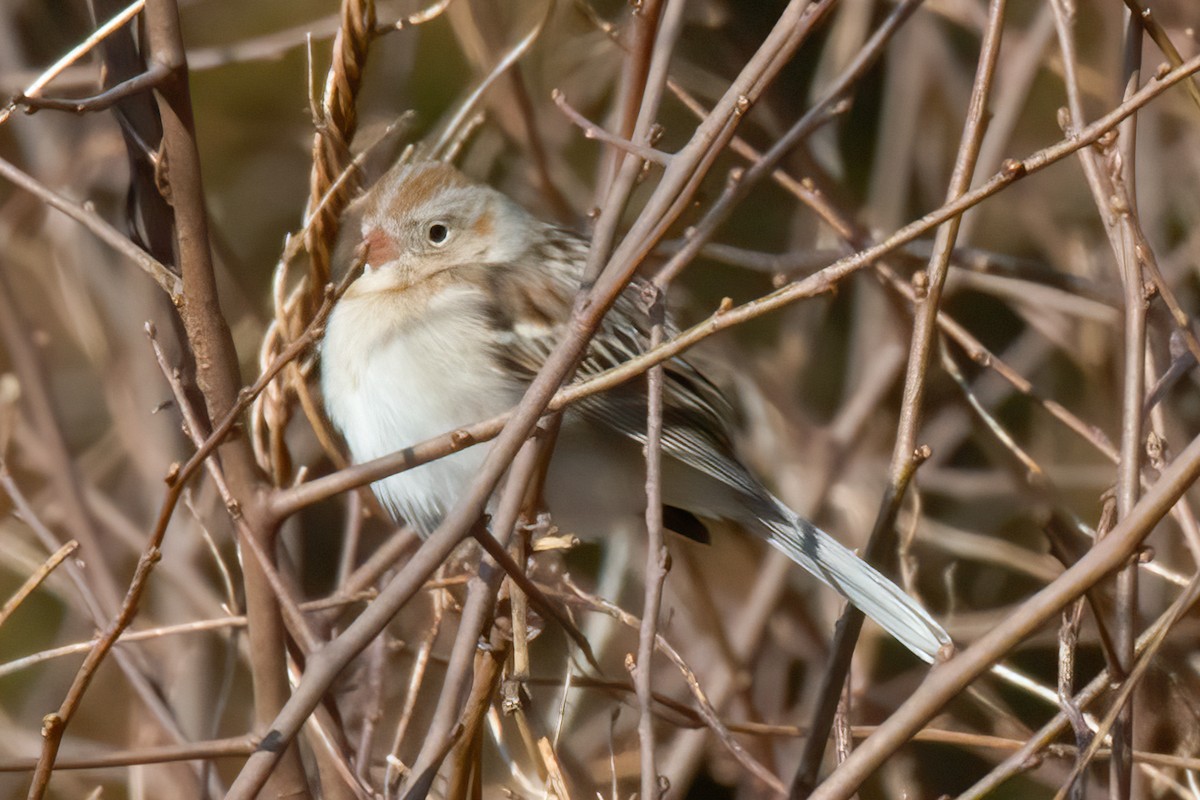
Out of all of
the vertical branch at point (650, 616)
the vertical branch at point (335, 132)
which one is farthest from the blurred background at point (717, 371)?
the vertical branch at point (650, 616)

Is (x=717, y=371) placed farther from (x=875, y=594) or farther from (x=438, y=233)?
(x=875, y=594)

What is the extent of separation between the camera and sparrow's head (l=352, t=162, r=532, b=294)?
2.93 meters

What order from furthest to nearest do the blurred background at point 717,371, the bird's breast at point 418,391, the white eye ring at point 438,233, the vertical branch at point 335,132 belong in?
the white eye ring at point 438,233, the blurred background at point 717,371, the bird's breast at point 418,391, the vertical branch at point 335,132

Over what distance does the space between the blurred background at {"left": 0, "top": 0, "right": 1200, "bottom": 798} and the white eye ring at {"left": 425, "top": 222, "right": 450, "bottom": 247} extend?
0.90ft

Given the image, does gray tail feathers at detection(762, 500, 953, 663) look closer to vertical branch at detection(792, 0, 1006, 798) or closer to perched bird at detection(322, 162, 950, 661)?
perched bird at detection(322, 162, 950, 661)

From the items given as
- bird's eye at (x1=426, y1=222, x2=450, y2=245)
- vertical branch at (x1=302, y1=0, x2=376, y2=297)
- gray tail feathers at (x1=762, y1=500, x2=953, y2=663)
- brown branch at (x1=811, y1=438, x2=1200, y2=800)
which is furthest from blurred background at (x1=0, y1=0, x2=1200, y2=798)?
brown branch at (x1=811, y1=438, x2=1200, y2=800)

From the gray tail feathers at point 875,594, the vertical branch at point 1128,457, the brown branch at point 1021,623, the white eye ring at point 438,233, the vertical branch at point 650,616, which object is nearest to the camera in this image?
the brown branch at point 1021,623

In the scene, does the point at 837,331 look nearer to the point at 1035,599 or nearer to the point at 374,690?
the point at 374,690

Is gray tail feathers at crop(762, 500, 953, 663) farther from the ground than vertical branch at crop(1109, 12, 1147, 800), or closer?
closer

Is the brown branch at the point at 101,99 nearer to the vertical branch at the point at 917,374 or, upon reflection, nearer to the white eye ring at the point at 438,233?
the vertical branch at the point at 917,374

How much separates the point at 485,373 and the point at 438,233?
42 cm

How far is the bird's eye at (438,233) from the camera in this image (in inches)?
120

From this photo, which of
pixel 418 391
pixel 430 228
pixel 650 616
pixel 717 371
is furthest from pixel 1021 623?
pixel 717 371

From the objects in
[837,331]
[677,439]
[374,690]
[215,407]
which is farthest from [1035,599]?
[837,331]
